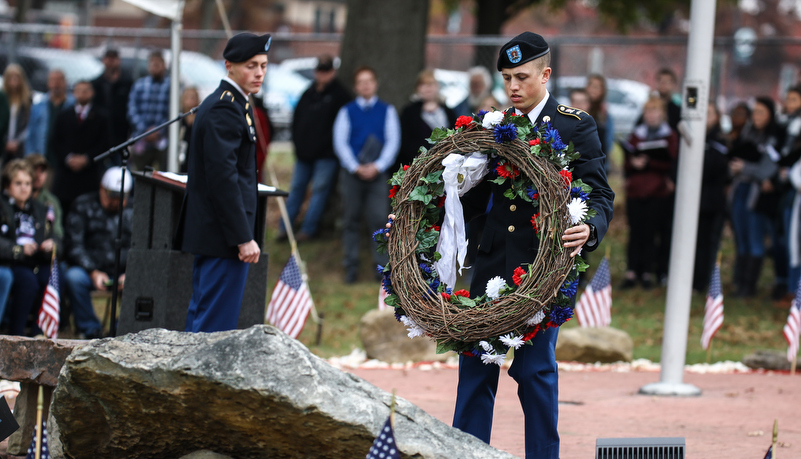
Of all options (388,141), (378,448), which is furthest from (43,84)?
(378,448)

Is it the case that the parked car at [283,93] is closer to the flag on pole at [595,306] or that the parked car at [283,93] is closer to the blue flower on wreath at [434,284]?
the flag on pole at [595,306]

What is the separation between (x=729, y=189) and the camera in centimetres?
1221

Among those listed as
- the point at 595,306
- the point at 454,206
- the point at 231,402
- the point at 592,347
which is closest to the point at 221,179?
the point at 454,206

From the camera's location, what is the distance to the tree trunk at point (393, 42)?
1299cm

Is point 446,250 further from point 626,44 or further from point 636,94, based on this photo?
point 636,94

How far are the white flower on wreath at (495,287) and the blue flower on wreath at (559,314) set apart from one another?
25 centimetres

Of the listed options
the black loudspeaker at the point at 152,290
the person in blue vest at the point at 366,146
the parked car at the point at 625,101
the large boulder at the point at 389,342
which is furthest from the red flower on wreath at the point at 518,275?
the parked car at the point at 625,101

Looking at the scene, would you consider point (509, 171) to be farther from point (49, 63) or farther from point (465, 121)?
point (49, 63)

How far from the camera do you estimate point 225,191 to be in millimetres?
5715

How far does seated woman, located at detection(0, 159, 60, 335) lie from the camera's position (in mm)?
8375

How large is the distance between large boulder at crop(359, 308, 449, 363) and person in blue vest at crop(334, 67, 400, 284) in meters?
2.53

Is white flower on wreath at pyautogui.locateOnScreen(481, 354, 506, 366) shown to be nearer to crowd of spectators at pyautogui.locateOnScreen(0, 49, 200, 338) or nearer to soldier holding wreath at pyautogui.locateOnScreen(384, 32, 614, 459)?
soldier holding wreath at pyautogui.locateOnScreen(384, 32, 614, 459)

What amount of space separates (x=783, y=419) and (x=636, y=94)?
429 inches

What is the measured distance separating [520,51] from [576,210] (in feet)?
2.58
